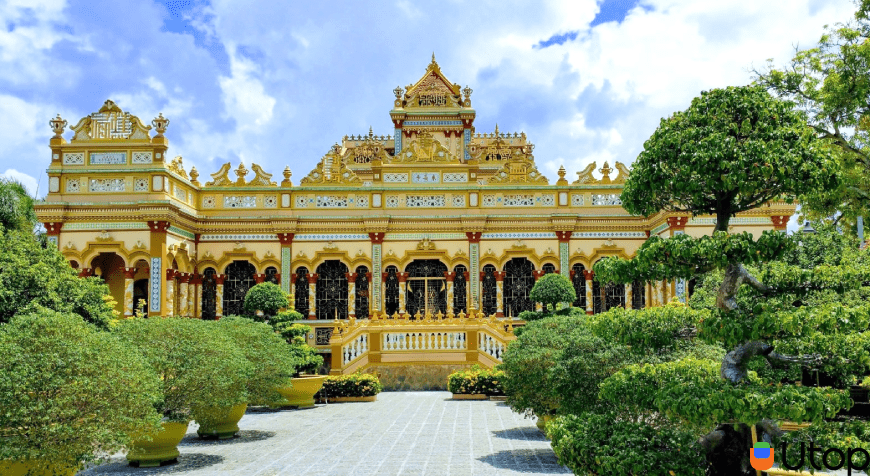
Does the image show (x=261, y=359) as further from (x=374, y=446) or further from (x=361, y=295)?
(x=361, y=295)

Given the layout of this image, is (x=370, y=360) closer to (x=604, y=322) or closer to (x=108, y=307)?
(x=108, y=307)

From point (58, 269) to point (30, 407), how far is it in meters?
Result: 6.68

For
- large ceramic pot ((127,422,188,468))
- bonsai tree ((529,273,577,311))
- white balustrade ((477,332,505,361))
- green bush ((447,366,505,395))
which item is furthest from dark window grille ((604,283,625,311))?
large ceramic pot ((127,422,188,468))

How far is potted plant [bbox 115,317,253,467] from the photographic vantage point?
1105cm

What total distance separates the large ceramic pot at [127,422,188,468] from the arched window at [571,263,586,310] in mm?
17790

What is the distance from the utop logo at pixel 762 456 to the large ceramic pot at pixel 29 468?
22.4 feet

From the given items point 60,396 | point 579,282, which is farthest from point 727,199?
point 579,282

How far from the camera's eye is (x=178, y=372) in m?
11.1

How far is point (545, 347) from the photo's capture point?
12.4 metres

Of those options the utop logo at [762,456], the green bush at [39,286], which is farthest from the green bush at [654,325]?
the green bush at [39,286]

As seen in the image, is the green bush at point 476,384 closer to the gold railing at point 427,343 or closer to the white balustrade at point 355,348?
the gold railing at point 427,343

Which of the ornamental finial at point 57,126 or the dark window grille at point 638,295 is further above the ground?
the ornamental finial at point 57,126

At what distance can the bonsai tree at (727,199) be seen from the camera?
652 cm

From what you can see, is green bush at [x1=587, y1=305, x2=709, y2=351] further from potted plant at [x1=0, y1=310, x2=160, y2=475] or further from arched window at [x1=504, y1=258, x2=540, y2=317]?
arched window at [x1=504, y1=258, x2=540, y2=317]
